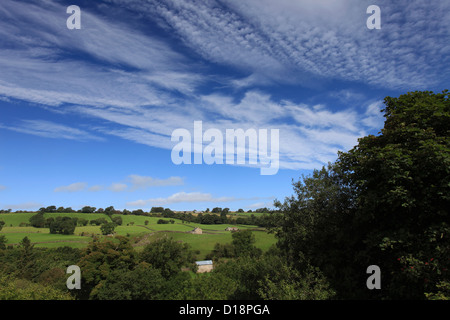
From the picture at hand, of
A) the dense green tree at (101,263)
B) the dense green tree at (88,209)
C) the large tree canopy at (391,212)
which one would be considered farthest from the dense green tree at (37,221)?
the large tree canopy at (391,212)

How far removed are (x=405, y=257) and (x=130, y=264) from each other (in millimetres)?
56564

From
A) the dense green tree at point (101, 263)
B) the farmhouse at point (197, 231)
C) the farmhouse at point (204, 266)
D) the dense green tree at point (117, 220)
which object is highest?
the dense green tree at point (101, 263)

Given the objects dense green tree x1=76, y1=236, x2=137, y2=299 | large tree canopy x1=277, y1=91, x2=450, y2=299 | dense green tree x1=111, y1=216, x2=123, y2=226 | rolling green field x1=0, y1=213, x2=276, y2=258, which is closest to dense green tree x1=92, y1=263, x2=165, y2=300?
dense green tree x1=76, y1=236, x2=137, y2=299

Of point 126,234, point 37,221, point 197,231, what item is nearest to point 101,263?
point 126,234

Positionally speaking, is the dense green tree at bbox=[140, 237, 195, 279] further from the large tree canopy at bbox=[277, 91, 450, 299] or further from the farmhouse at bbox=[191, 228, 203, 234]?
the farmhouse at bbox=[191, 228, 203, 234]

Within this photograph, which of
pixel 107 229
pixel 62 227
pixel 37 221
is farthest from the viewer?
pixel 37 221

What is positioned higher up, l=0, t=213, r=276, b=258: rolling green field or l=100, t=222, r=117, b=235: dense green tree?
l=100, t=222, r=117, b=235: dense green tree

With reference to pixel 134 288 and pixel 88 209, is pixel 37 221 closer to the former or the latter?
pixel 88 209

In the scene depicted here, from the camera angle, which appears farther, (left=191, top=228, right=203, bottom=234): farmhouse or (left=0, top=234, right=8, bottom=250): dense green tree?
(left=191, top=228, right=203, bottom=234): farmhouse

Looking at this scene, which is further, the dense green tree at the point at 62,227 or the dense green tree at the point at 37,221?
the dense green tree at the point at 37,221

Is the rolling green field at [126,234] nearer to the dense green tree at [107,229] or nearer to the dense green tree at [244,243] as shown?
the dense green tree at [107,229]
